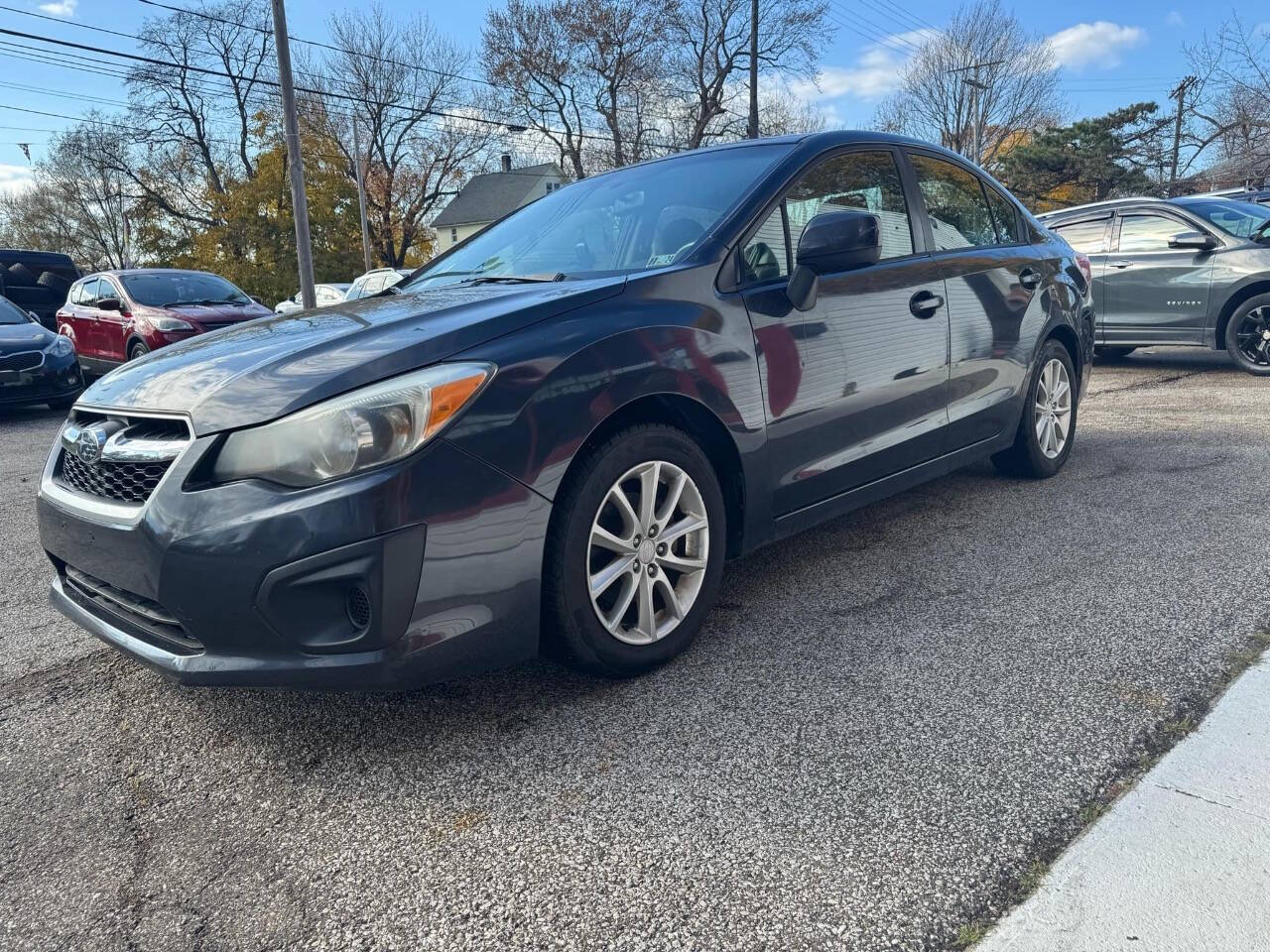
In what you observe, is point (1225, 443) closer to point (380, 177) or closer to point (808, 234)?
point (808, 234)

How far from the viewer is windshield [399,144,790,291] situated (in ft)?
10.2

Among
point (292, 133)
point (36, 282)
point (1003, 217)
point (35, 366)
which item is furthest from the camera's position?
point (36, 282)

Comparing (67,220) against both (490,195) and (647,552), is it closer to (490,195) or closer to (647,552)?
(490,195)

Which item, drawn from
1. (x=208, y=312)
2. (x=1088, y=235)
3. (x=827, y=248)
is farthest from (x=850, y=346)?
(x=208, y=312)

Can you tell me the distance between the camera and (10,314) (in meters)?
10.0

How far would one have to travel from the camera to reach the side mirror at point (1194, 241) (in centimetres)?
835

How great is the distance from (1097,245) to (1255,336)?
172 centimetres

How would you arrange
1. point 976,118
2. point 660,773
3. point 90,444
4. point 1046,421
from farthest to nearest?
1. point 976,118
2. point 1046,421
3. point 90,444
4. point 660,773

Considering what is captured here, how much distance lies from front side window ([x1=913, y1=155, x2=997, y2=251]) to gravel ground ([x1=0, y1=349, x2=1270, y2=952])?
1.43 m

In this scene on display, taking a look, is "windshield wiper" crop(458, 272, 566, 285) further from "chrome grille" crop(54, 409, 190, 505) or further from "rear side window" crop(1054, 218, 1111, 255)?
"rear side window" crop(1054, 218, 1111, 255)

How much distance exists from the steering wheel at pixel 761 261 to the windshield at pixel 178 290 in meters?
10.2

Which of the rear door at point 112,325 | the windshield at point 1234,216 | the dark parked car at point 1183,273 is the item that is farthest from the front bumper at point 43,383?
the windshield at point 1234,216

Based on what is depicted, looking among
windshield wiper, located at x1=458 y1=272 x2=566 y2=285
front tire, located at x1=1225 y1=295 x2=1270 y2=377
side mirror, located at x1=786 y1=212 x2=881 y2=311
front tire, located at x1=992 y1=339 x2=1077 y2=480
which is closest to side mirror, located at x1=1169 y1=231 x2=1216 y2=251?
front tire, located at x1=1225 y1=295 x2=1270 y2=377

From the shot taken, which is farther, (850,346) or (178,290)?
(178,290)
